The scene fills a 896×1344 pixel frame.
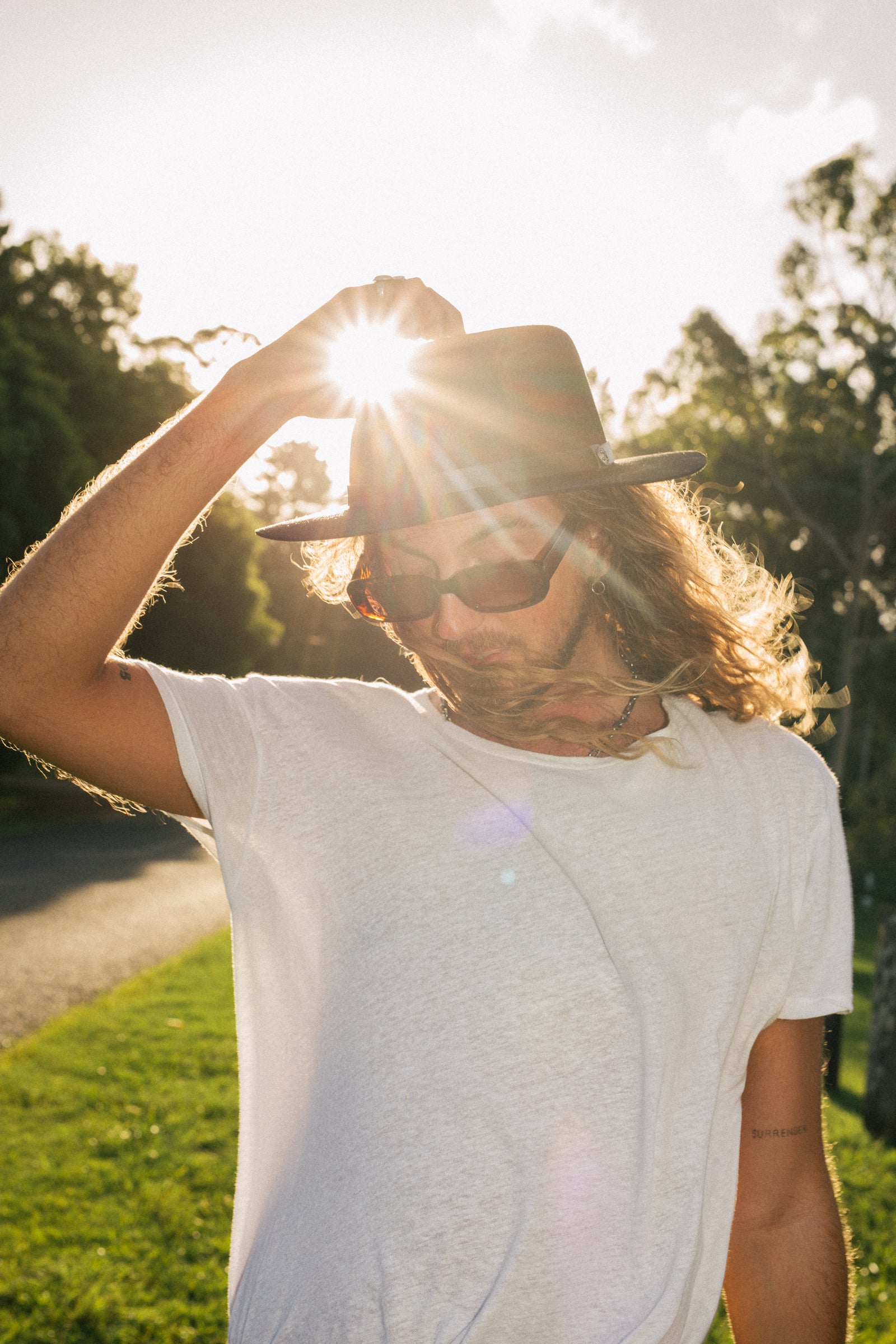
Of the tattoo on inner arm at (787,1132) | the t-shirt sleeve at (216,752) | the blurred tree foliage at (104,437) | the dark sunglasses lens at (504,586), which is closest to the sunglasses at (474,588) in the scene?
the dark sunglasses lens at (504,586)

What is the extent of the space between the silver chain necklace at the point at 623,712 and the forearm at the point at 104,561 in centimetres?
63

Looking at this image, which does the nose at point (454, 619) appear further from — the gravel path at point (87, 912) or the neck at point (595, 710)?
the gravel path at point (87, 912)

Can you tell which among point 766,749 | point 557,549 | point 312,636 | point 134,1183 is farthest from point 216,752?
point 312,636

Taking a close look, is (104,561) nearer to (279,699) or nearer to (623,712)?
(279,699)

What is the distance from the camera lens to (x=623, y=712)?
2074 mm

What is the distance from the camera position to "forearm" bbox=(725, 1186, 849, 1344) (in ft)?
5.86

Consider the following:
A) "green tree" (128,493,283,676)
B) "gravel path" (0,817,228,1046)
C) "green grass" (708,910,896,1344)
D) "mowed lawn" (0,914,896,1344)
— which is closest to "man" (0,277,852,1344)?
"green grass" (708,910,896,1344)

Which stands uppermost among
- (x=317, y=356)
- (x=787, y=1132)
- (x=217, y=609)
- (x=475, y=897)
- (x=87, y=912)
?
(x=217, y=609)

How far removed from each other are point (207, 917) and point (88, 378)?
15125 mm

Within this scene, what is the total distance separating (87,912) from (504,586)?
9916mm

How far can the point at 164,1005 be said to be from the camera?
7.95 metres

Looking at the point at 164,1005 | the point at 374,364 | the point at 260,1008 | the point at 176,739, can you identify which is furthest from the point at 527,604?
the point at 164,1005

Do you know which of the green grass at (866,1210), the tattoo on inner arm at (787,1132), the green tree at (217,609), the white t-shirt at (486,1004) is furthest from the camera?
the green tree at (217,609)

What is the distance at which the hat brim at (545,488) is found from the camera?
185 cm
